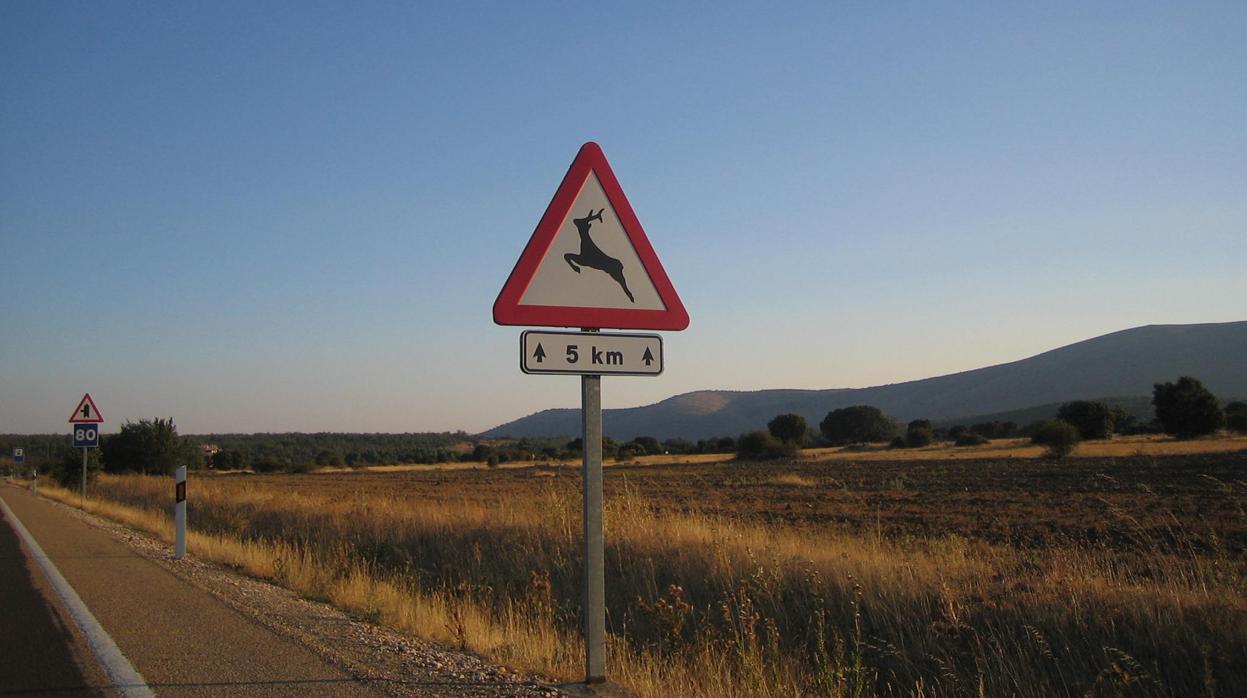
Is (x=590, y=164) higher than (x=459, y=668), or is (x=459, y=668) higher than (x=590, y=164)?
(x=590, y=164)

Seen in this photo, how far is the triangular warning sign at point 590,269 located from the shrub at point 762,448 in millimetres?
76807

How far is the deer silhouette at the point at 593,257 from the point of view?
4496 millimetres

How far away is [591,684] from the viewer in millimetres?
4559

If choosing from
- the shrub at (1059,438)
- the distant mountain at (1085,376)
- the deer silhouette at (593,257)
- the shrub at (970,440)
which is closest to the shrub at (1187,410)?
the shrub at (970,440)

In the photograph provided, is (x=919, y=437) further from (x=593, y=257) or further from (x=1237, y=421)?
(x=593, y=257)

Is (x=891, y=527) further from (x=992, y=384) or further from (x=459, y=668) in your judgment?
(x=992, y=384)

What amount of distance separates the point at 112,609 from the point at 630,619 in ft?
15.2

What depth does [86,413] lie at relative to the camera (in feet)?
72.0

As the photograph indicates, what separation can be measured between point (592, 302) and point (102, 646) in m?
4.60

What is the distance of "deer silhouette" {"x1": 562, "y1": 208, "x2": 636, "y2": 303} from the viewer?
14.8 feet

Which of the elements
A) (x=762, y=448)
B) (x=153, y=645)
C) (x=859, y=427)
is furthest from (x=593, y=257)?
(x=859, y=427)

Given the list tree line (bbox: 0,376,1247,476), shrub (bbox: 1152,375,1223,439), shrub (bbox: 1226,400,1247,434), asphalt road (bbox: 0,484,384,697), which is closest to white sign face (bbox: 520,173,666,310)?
asphalt road (bbox: 0,484,384,697)

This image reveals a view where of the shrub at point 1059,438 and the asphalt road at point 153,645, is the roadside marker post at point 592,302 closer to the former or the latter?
the asphalt road at point 153,645

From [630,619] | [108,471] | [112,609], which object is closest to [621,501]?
[630,619]
